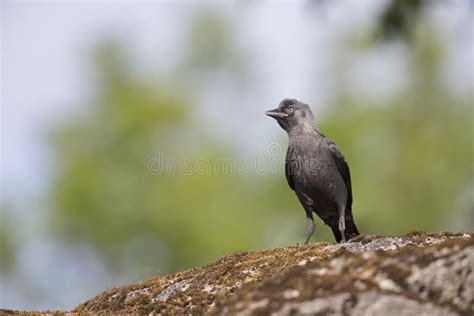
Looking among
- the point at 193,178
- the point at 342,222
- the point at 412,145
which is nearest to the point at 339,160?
the point at 342,222

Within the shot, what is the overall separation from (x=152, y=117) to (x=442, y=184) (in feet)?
34.6

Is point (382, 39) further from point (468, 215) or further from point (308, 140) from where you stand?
point (468, 215)

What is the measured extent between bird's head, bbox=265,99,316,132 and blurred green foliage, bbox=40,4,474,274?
1287cm

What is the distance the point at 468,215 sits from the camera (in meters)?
15.7

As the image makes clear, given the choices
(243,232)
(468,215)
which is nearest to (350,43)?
(243,232)

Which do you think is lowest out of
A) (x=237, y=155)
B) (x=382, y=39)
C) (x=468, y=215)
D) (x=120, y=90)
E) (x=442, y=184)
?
(x=382, y=39)

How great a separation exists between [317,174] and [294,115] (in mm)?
1122

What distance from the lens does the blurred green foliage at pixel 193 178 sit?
31578 mm

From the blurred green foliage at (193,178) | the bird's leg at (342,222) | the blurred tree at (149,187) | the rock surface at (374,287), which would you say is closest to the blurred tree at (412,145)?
the blurred green foliage at (193,178)

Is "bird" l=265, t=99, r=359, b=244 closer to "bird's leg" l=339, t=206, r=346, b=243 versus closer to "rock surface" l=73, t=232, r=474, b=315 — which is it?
Result: "bird's leg" l=339, t=206, r=346, b=243

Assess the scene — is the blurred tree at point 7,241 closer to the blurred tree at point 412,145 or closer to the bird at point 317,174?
the blurred tree at point 412,145

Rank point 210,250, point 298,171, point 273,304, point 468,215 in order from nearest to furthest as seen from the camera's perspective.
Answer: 1. point 273,304
2. point 298,171
3. point 468,215
4. point 210,250

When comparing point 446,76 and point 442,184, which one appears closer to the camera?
point 442,184

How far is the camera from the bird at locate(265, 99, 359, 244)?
14.3 metres
